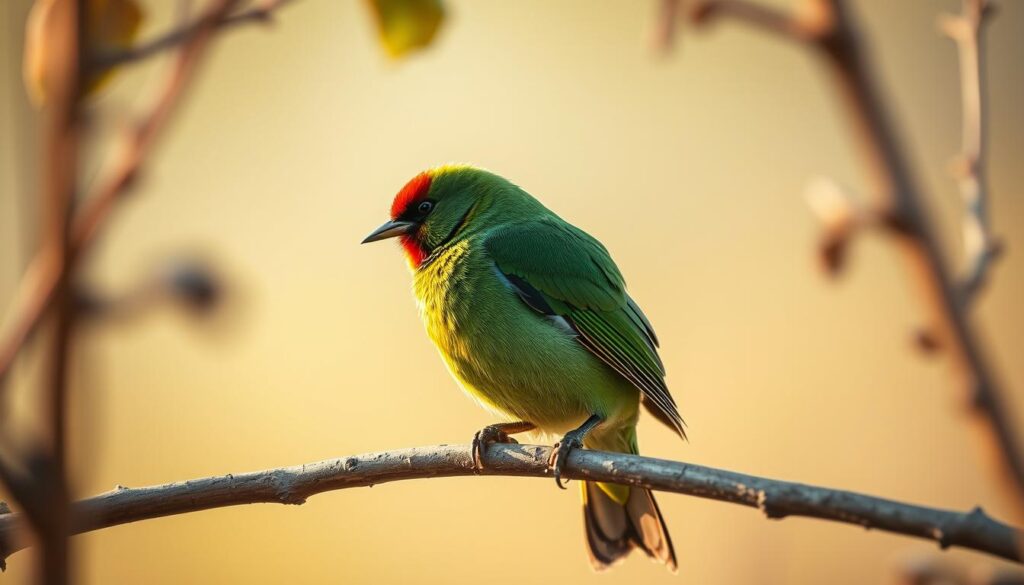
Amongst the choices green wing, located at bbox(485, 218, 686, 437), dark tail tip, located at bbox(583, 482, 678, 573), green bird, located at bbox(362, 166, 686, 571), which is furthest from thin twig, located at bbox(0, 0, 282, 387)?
dark tail tip, located at bbox(583, 482, 678, 573)

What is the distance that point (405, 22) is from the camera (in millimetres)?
1709

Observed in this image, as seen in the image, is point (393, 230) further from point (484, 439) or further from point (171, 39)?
point (171, 39)

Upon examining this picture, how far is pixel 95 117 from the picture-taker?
2.36 feet

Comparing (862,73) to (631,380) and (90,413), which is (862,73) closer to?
(90,413)

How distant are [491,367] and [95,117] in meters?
3.16

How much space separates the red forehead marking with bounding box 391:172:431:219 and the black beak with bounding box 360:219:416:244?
7 cm

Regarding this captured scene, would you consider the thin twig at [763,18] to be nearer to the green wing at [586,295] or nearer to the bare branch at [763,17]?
the bare branch at [763,17]

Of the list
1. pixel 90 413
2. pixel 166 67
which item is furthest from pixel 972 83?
pixel 90 413

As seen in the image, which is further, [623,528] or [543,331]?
[623,528]

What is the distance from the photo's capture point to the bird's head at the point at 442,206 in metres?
4.55

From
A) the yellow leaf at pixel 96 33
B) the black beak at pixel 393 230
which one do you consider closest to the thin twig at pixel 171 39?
the yellow leaf at pixel 96 33

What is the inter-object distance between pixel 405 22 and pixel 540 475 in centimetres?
171

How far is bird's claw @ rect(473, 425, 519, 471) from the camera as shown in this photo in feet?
9.86

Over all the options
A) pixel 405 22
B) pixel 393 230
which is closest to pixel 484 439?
pixel 393 230
